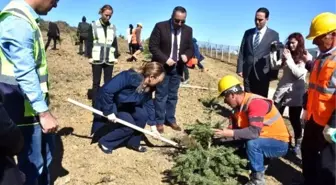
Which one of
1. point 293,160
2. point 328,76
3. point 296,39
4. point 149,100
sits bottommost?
point 293,160

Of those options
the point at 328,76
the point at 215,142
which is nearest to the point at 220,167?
the point at 215,142

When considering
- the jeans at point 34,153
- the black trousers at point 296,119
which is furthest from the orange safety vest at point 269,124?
the jeans at point 34,153

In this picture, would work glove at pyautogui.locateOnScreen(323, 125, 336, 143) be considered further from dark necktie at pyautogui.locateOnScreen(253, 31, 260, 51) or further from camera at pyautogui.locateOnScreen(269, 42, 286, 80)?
dark necktie at pyautogui.locateOnScreen(253, 31, 260, 51)

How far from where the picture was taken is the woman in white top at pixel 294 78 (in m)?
4.91

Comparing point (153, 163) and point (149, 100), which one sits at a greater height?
point (149, 100)

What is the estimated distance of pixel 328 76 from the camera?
3.41 metres

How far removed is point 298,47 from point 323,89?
4.98 ft

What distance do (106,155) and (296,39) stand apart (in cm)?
266

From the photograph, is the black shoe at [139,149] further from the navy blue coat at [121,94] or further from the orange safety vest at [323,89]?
the orange safety vest at [323,89]

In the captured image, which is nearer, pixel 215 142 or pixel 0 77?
pixel 0 77

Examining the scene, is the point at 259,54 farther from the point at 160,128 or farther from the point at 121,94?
the point at 121,94

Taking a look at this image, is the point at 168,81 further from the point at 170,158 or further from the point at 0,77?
the point at 0,77

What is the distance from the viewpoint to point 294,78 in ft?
16.9

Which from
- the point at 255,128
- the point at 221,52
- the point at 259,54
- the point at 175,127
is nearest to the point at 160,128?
the point at 175,127
